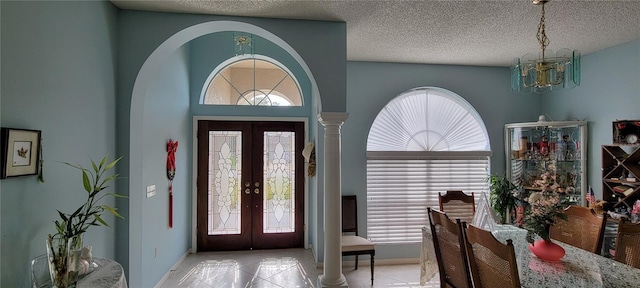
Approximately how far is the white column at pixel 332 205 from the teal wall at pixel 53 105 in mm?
1783

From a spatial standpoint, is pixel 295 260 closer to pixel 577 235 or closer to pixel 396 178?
pixel 396 178

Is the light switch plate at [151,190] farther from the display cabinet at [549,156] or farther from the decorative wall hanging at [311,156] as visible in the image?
the display cabinet at [549,156]

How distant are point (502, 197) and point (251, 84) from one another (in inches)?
148

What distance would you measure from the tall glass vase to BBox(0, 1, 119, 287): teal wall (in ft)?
0.65

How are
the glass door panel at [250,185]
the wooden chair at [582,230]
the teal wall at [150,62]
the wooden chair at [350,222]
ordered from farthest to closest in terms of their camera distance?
1. the glass door panel at [250,185]
2. the wooden chair at [350,222]
3. the teal wall at [150,62]
4. the wooden chair at [582,230]

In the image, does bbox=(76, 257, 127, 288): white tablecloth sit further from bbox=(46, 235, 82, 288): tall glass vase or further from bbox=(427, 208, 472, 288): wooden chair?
bbox=(427, 208, 472, 288): wooden chair

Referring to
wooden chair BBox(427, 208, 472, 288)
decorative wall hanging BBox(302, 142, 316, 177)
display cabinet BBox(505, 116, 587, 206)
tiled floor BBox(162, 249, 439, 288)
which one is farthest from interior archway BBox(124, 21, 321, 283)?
display cabinet BBox(505, 116, 587, 206)

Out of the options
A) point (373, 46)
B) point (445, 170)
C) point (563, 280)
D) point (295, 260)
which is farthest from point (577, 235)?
point (295, 260)

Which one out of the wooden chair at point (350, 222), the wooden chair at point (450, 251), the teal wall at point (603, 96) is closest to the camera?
the wooden chair at point (450, 251)

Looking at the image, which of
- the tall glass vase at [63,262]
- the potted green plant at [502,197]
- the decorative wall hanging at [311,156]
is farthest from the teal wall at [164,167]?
the potted green plant at [502,197]

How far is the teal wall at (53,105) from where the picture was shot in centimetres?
154

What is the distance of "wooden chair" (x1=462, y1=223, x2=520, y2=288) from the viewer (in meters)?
1.58

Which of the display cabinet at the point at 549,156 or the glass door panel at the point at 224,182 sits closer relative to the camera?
the display cabinet at the point at 549,156

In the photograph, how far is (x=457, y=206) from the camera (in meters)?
3.53
